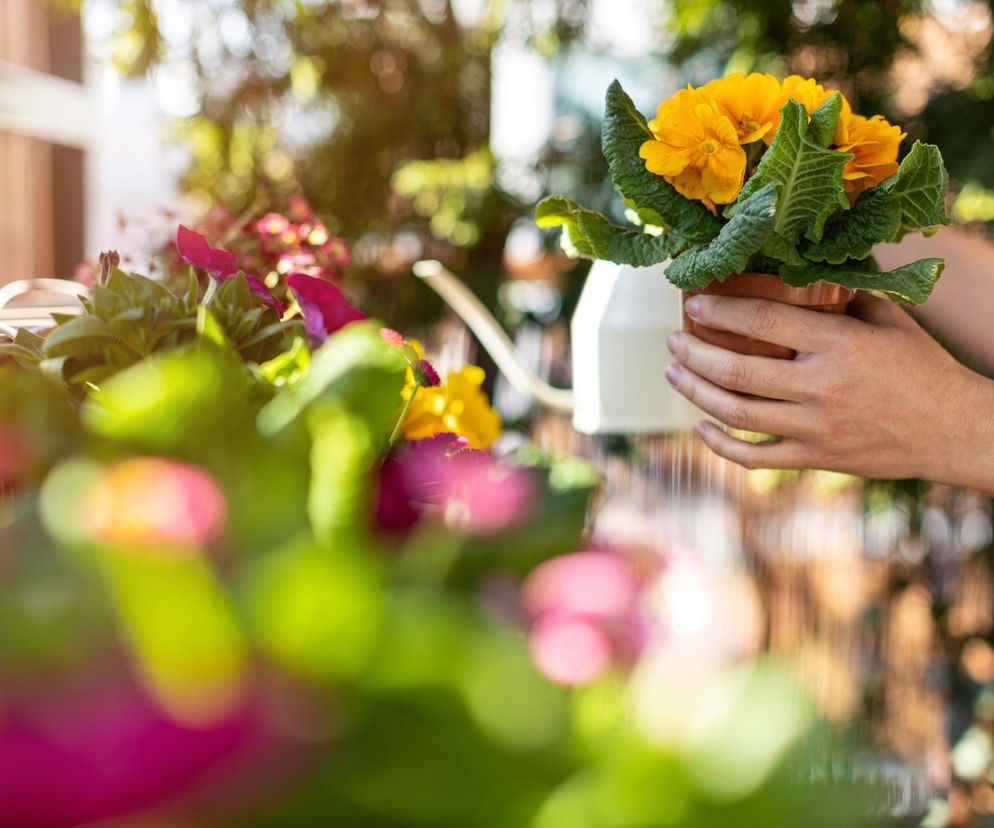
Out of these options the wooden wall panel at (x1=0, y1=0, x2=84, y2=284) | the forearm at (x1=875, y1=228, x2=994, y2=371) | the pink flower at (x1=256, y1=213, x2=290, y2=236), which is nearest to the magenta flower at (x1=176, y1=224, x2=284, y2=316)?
the pink flower at (x1=256, y1=213, x2=290, y2=236)

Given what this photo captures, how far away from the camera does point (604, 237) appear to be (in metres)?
0.73

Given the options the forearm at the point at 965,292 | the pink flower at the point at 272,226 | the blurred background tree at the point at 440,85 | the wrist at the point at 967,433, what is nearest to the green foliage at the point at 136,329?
the pink flower at the point at 272,226

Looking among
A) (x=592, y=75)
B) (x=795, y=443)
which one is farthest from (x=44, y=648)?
(x=592, y=75)

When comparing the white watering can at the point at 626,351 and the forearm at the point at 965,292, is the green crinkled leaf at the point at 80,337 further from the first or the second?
the forearm at the point at 965,292

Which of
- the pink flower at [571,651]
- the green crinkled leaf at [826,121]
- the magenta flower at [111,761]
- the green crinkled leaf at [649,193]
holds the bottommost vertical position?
the magenta flower at [111,761]

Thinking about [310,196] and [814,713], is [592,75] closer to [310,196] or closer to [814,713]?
[310,196]

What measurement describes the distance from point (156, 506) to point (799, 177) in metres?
0.56

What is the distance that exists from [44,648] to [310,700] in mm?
43

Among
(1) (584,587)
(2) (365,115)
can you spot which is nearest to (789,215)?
(1) (584,587)

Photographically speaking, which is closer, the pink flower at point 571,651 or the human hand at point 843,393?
the pink flower at point 571,651

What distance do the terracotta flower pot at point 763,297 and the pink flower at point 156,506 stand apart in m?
0.59

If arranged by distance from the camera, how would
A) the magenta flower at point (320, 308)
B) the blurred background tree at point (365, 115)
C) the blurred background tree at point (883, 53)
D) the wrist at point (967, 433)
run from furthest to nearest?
the blurred background tree at point (365, 115), the blurred background tree at point (883, 53), the wrist at point (967, 433), the magenta flower at point (320, 308)

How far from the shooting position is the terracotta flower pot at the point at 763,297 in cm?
70

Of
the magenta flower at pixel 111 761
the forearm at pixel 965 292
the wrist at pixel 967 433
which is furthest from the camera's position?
the forearm at pixel 965 292
